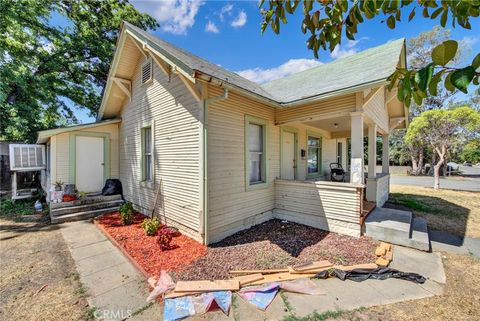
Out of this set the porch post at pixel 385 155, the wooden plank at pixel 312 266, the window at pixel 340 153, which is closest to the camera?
the wooden plank at pixel 312 266

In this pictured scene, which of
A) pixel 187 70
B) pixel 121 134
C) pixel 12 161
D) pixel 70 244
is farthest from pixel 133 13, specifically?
pixel 70 244

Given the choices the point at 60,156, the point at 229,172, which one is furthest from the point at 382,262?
the point at 60,156

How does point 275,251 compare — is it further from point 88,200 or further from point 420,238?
point 88,200

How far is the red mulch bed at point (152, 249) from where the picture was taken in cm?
405

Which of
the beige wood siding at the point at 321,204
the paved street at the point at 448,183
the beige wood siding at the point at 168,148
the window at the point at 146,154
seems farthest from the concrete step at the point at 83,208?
the paved street at the point at 448,183

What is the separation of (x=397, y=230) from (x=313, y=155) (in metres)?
5.23

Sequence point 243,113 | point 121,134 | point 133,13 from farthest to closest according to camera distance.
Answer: point 133,13
point 121,134
point 243,113

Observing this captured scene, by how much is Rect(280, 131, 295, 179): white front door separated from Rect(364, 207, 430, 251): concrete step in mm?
2791

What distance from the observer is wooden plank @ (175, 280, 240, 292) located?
3.26m

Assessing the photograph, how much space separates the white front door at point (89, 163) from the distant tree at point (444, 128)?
1723 cm

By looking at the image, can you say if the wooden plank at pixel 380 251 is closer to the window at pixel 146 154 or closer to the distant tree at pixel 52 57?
the window at pixel 146 154

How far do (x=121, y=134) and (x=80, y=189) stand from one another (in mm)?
2490

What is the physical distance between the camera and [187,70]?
4.52 metres

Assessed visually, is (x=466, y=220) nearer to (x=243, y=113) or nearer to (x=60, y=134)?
(x=243, y=113)
